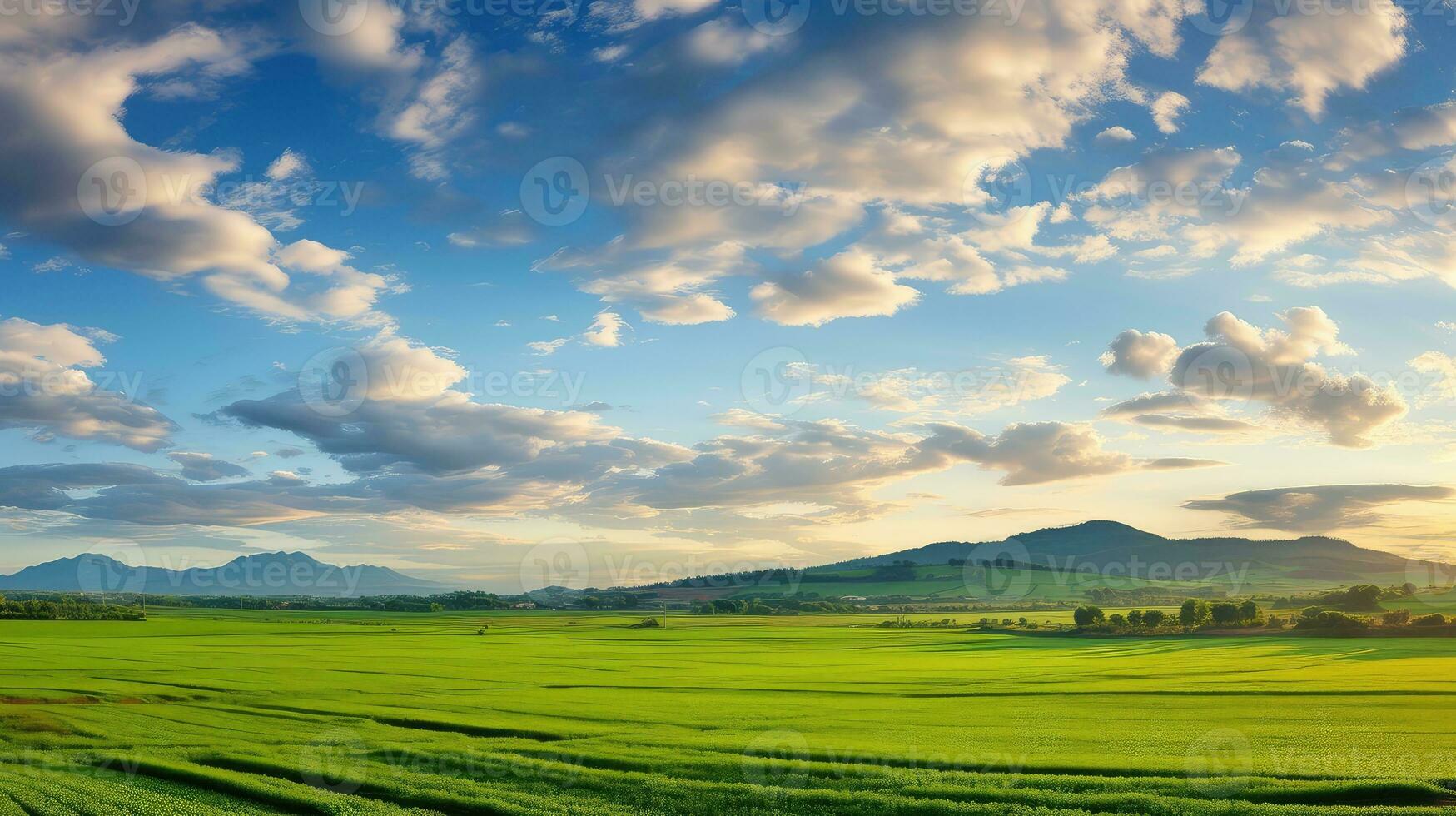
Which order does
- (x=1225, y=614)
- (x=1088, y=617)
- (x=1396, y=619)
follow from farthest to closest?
(x=1088, y=617)
(x=1225, y=614)
(x=1396, y=619)

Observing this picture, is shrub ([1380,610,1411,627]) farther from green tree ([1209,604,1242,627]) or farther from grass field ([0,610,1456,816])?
grass field ([0,610,1456,816])

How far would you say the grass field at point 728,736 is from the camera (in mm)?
26906

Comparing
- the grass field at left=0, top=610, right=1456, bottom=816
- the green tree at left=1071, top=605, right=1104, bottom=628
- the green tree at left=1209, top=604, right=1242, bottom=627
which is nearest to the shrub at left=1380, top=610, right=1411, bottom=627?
the green tree at left=1209, top=604, right=1242, bottom=627

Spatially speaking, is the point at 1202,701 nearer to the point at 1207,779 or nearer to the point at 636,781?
the point at 1207,779

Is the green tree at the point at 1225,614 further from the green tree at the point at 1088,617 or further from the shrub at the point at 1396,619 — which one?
the shrub at the point at 1396,619

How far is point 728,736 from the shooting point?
3747cm

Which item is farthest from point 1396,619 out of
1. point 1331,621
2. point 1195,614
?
point 1195,614

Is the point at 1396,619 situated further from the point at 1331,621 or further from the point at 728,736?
the point at 728,736

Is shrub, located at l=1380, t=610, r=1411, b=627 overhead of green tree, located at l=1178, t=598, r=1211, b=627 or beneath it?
overhead

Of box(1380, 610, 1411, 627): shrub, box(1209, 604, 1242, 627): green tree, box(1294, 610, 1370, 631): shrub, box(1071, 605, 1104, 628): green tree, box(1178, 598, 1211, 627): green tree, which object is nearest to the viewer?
box(1380, 610, 1411, 627): shrub

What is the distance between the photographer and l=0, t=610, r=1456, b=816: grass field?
26906mm

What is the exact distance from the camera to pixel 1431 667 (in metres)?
62.4

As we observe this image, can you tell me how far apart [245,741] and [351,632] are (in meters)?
110

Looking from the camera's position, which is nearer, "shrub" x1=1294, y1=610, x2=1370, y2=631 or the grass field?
the grass field
